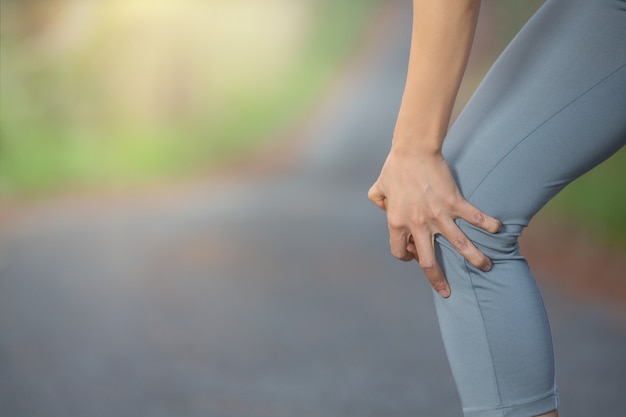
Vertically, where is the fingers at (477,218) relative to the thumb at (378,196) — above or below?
below

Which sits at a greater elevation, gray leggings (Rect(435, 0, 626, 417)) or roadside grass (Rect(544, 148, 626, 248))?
roadside grass (Rect(544, 148, 626, 248))

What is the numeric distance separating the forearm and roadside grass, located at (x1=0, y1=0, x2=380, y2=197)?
29.8ft

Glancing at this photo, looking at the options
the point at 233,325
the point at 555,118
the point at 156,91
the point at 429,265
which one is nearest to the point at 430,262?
the point at 429,265

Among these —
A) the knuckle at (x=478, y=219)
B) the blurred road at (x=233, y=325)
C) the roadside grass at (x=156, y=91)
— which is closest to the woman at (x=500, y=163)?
the knuckle at (x=478, y=219)

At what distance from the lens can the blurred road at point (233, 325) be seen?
298 centimetres

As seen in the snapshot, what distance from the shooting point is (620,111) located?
1.34 metres

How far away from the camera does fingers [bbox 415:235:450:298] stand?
4.55 ft

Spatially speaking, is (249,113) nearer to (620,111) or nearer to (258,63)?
(258,63)

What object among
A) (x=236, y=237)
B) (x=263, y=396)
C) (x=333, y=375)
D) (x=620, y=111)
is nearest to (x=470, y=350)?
(x=620, y=111)

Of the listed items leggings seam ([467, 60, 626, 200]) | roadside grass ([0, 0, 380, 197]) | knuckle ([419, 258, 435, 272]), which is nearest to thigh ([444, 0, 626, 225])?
leggings seam ([467, 60, 626, 200])

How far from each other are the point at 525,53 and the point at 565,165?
0.17 metres

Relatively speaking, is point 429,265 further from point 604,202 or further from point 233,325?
point 604,202

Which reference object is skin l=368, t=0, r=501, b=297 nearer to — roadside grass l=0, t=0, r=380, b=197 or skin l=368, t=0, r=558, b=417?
skin l=368, t=0, r=558, b=417

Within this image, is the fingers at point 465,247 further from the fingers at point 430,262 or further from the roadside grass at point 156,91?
the roadside grass at point 156,91
